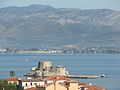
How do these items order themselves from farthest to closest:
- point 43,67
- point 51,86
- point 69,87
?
1. point 43,67
2. point 69,87
3. point 51,86

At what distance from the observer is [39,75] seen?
5534 centimetres

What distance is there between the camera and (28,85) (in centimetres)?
2877

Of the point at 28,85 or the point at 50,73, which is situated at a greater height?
the point at 28,85

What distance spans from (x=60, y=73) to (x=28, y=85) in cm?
2956

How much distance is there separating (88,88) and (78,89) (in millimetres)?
622

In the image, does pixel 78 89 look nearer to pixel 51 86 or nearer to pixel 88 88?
pixel 88 88

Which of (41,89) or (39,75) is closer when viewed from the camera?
(41,89)

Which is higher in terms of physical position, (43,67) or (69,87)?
(69,87)

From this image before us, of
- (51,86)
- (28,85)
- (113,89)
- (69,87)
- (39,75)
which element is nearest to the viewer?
(51,86)

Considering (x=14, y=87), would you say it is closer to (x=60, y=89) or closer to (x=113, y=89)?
(x=60, y=89)

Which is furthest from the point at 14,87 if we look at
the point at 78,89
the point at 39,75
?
the point at 39,75

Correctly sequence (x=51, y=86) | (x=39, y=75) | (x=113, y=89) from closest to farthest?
(x=51, y=86) → (x=113, y=89) → (x=39, y=75)

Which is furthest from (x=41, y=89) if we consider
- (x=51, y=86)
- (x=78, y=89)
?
(x=78, y=89)

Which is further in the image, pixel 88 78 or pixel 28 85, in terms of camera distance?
pixel 88 78
